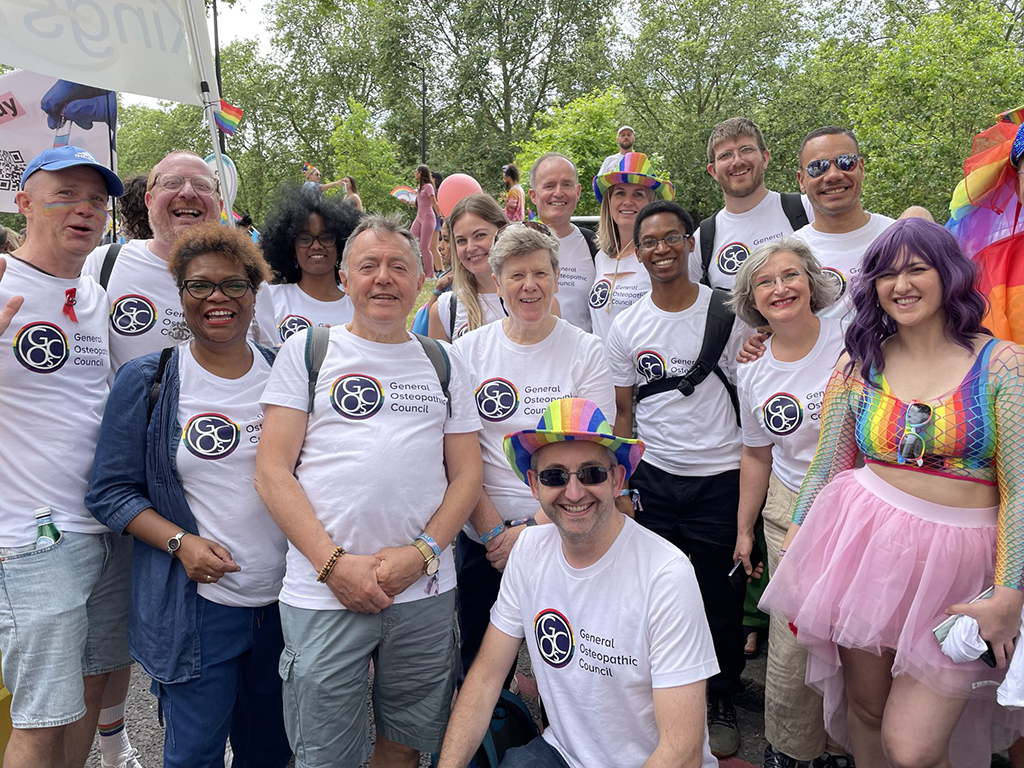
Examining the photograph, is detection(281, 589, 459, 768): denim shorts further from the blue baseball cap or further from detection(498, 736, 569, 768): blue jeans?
the blue baseball cap

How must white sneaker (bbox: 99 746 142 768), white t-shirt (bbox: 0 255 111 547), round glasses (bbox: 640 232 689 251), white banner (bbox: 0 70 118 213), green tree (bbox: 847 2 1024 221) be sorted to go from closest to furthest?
1. white t-shirt (bbox: 0 255 111 547)
2. white sneaker (bbox: 99 746 142 768)
3. round glasses (bbox: 640 232 689 251)
4. white banner (bbox: 0 70 118 213)
5. green tree (bbox: 847 2 1024 221)

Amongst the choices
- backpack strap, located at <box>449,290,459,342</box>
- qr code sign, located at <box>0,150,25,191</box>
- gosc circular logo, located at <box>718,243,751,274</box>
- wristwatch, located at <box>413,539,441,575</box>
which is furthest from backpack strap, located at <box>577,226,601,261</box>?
qr code sign, located at <box>0,150,25,191</box>

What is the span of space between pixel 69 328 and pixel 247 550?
1.12 meters

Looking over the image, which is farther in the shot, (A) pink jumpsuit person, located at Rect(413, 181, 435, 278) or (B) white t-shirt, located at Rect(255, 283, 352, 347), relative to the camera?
(A) pink jumpsuit person, located at Rect(413, 181, 435, 278)

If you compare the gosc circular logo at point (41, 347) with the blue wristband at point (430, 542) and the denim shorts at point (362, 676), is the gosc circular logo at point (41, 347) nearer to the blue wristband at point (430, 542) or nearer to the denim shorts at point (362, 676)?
the denim shorts at point (362, 676)

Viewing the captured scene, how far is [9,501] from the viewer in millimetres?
2697

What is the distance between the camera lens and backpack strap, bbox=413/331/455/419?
9.11 feet

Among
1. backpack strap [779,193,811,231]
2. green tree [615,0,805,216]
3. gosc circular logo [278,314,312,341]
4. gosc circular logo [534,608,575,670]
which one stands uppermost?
green tree [615,0,805,216]

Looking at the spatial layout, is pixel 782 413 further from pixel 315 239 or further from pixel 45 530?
pixel 45 530

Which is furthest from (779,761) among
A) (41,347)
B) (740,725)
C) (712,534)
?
(41,347)

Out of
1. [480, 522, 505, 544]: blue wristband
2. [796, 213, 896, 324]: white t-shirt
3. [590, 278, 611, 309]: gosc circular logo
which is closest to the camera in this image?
[480, 522, 505, 544]: blue wristband

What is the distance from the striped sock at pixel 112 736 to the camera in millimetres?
3266

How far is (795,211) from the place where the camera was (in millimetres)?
4195

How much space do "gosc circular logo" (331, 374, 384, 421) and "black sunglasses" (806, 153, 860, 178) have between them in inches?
101
